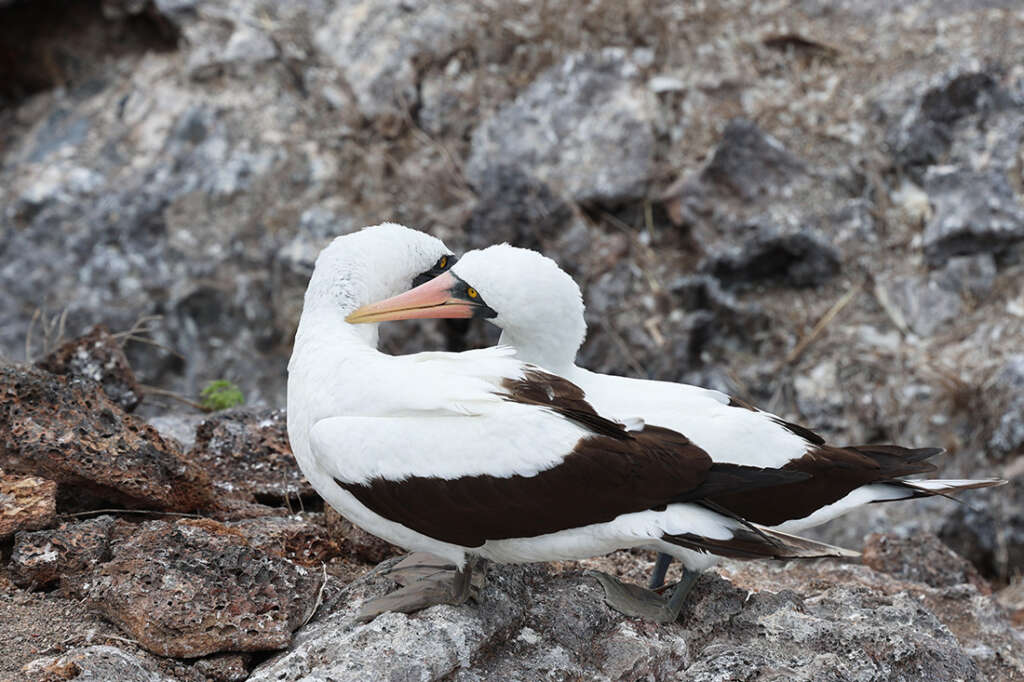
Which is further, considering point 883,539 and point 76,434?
point 883,539

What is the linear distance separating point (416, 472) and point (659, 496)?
706 mm

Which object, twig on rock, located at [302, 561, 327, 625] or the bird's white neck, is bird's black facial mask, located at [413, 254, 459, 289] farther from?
twig on rock, located at [302, 561, 327, 625]

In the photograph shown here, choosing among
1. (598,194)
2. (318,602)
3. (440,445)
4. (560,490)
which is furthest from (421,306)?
(598,194)

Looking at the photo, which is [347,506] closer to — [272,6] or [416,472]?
[416,472]

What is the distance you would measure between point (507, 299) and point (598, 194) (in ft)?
13.2

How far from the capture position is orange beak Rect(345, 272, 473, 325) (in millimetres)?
3568

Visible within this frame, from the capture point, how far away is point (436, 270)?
393 cm

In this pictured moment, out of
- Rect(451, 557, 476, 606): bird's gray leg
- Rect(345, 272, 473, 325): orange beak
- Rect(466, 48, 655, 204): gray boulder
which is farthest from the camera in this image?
Rect(466, 48, 655, 204): gray boulder

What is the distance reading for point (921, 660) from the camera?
3.36 metres

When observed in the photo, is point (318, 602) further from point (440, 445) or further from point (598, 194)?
point (598, 194)

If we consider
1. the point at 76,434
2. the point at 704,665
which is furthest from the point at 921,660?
the point at 76,434

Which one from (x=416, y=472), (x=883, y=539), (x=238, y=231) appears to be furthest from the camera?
(x=238, y=231)

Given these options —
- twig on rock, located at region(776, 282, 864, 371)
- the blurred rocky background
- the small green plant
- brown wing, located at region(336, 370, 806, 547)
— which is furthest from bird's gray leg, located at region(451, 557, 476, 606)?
twig on rock, located at region(776, 282, 864, 371)

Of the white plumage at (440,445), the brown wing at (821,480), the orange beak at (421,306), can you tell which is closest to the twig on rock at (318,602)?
the white plumage at (440,445)
